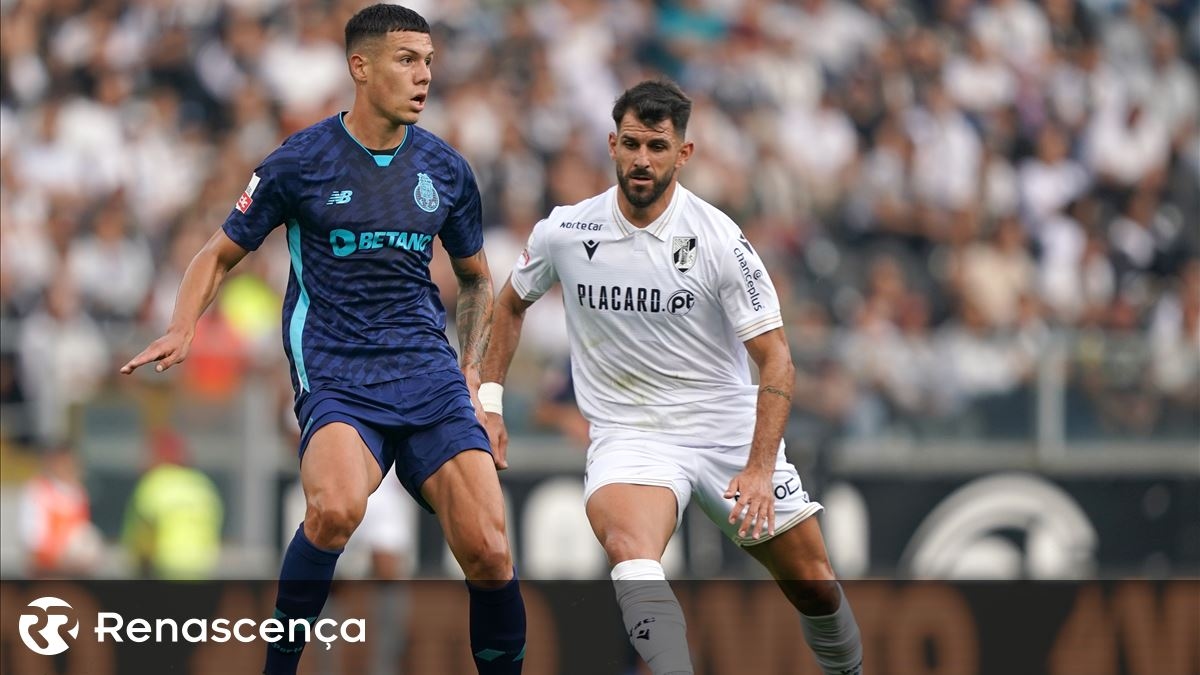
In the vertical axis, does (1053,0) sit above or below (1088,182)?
above

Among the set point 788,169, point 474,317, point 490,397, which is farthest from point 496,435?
point 788,169

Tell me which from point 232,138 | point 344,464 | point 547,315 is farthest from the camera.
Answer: point 232,138

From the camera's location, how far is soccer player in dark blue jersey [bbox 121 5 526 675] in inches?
292

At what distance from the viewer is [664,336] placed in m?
8.30

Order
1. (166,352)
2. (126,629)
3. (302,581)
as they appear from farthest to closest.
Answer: (126,629)
(302,581)
(166,352)

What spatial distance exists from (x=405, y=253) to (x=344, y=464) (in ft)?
2.95

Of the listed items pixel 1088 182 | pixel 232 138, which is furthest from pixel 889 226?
pixel 232 138

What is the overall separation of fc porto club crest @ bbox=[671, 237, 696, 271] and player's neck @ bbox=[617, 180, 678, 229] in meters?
0.17

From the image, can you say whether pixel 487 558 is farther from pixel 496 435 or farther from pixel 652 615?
pixel 496 435

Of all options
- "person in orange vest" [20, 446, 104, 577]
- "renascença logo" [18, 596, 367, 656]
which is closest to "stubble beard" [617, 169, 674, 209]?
"renascença logo" [18, 596, 367, 656]

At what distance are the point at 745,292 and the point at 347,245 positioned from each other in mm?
1648

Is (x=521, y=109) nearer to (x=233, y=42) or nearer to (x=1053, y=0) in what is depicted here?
(x=233, y=42)

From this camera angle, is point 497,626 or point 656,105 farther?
point 656,105

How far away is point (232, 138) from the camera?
15.9 meters
